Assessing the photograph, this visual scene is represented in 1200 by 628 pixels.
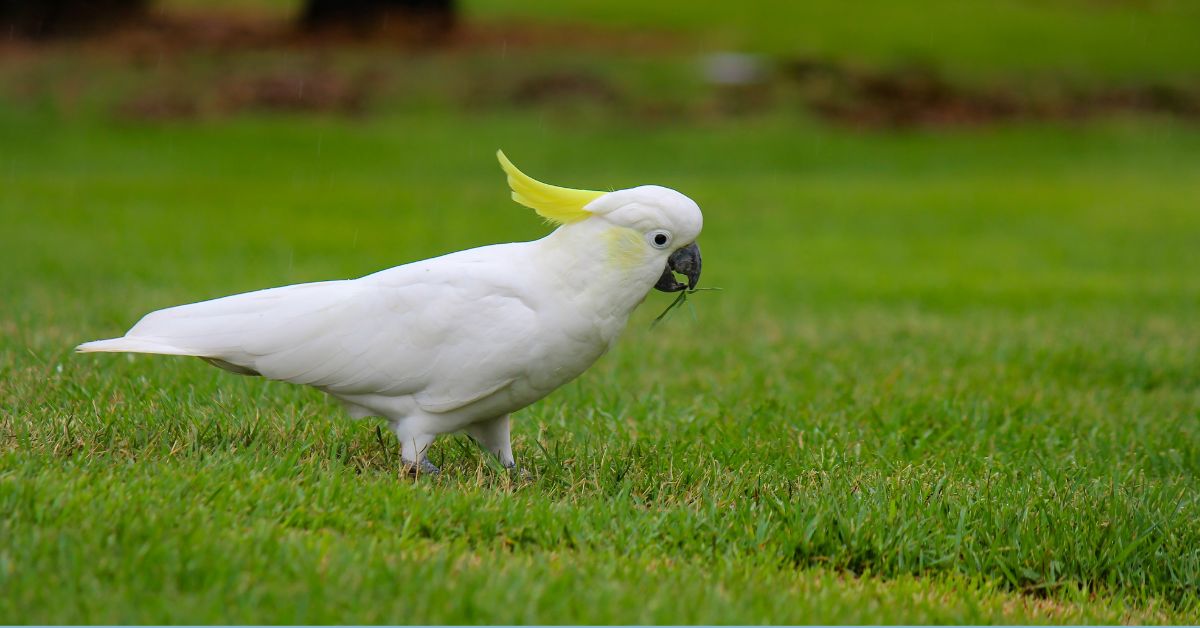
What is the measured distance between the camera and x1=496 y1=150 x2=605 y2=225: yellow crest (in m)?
3.49

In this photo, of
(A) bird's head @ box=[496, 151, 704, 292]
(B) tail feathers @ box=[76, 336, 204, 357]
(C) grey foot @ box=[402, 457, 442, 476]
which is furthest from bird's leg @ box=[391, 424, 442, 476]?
(A) bird's head @ box=[496, 151, 704, 292]

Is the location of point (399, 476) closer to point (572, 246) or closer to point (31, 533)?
point (572, 246)

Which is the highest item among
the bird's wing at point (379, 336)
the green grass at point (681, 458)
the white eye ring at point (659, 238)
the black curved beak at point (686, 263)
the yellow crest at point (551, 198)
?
the yellow crest at point (551, 198)

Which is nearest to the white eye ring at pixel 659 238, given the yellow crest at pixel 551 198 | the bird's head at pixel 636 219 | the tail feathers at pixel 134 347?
the bird's head at pixel 636 219

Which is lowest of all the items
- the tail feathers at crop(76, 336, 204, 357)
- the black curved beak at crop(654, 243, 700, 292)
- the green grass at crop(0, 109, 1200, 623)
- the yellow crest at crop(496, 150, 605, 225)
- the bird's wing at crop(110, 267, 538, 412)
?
the green grass at crop(0, 109, 1200, 623)

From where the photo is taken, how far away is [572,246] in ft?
11.5

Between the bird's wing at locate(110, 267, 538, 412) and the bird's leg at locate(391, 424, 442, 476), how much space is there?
12cm

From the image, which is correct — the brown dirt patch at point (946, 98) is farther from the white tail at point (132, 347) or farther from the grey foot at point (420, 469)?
the white tail at point (132, 347)

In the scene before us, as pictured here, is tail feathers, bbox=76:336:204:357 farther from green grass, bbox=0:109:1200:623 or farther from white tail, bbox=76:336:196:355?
green grass, bbox=0:109:1200:623

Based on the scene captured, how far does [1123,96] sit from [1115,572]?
56.3ft

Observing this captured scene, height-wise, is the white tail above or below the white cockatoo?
below

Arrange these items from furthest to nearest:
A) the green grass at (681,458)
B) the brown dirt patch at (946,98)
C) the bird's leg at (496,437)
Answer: the brown dirt patch at (946,98) < the bird's leg at (496,437) < the green grass at (681,458)

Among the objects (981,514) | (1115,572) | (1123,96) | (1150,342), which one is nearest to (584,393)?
(981,514)

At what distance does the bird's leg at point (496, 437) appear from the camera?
12.3 feet
